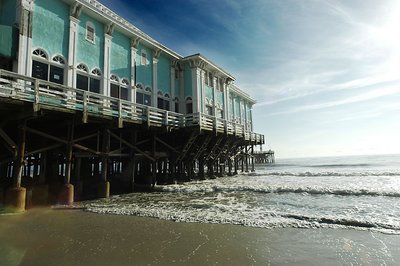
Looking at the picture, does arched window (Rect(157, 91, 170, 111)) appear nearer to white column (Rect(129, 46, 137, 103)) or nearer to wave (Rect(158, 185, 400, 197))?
white column (Rect(129, 46, 137, 103))

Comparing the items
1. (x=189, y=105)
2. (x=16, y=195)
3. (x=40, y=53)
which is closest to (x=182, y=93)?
(x=189, y=105)

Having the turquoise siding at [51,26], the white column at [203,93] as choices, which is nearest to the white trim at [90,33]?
the turquoise siding at [51,26]

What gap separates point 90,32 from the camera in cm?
1580

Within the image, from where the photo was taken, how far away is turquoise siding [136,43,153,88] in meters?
19.0

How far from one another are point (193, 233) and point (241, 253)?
1.77 metres

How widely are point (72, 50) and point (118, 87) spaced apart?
11.9ft

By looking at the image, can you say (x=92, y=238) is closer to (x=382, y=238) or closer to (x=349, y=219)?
(x=382, y=238)

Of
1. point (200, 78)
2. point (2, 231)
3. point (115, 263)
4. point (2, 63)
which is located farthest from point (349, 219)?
point (200, 78)

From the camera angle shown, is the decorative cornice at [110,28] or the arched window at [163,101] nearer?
the decorative cornice at [110,28]

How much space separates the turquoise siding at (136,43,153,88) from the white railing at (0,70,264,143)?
2.52 meters

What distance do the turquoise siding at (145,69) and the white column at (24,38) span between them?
23.8ft

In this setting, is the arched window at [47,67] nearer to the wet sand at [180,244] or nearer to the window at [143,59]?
the window at [143,59]

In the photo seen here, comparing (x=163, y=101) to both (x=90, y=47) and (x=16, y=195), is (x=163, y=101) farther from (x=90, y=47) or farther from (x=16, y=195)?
(x=16, y=195)

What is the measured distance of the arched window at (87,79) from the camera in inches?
585
